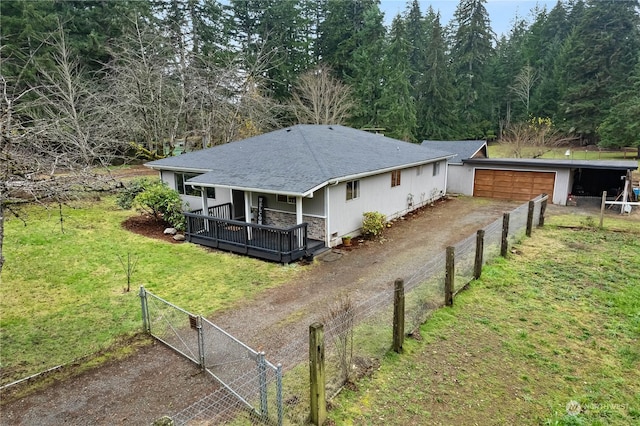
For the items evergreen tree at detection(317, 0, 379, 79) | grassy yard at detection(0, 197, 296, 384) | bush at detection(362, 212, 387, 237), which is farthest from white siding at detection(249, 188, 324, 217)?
evergreen tree at detection(317, 0, 379, 79)

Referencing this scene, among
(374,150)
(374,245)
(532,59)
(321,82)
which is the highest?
(532,59)

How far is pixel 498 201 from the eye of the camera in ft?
66.0

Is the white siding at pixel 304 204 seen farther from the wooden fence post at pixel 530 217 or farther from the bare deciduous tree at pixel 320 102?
the bare deciduous tree at pixel 320 102

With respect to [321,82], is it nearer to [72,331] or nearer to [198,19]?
[198,19]

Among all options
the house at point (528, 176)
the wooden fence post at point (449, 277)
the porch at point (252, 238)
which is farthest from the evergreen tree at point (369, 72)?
the wooden fence post at point (449, 277)

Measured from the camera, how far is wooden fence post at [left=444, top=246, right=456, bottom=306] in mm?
7438

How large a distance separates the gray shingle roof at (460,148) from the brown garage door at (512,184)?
1288mm

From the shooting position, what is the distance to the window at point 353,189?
1295 centimetres

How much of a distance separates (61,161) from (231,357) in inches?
150

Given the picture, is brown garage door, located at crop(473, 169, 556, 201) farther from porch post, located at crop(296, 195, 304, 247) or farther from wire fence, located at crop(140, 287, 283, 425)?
wire fence, located at crop(140, 287, 283, 425)

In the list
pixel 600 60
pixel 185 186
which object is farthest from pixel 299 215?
pixel 600 60

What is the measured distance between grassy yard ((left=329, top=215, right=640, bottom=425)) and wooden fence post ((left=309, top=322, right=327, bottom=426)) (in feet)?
0.80

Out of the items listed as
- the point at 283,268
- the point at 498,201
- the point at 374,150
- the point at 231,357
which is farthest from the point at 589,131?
Result: the point at 231,357

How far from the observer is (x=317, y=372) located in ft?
14.8
